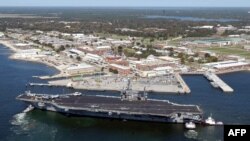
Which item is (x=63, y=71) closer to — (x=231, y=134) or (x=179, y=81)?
(x=179, y=81)

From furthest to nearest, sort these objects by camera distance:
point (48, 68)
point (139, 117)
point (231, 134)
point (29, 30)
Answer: point (29, 30)
point (48, 68)
point (139, 117)
point (231, 134)

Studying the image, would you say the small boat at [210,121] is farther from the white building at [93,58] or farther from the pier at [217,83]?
the white building at [93,58]

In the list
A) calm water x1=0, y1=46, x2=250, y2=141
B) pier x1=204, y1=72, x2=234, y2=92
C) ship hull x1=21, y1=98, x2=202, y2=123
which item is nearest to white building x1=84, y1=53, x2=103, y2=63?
calm water x1=0, y1=46, x2=250, y2=141

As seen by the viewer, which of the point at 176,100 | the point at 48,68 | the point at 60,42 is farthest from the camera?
the point at 60,42

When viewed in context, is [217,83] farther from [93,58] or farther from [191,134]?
[93,58]

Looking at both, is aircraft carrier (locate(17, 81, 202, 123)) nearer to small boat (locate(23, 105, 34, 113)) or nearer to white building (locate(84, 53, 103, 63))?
small boat (locate(23, 105, 34, 113))

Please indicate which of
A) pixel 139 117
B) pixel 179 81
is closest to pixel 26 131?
pixel 139 117

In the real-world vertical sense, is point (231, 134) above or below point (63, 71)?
above
